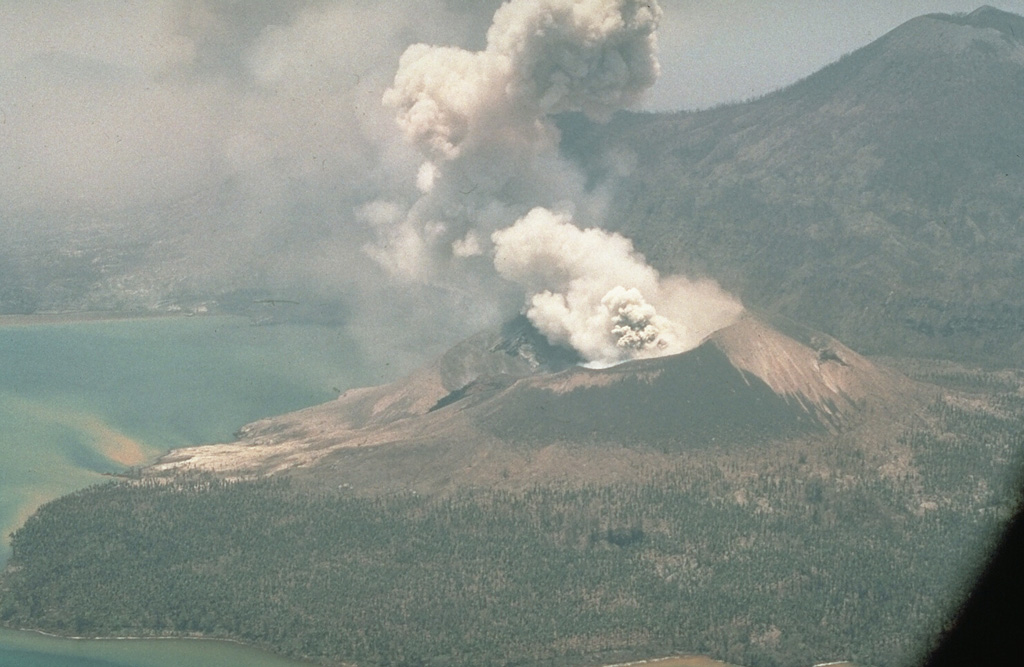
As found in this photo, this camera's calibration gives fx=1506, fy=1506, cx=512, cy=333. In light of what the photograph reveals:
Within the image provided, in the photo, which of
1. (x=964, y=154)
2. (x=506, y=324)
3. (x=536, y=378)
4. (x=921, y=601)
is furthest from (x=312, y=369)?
(x=921, y=601)

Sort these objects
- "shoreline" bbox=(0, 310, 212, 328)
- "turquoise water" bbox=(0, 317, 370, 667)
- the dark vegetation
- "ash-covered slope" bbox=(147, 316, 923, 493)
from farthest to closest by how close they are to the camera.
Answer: "shoreline" bbox=(0, 310, 212, 328) → "turquoise water" bbox=(0, 317, 370, 667) → "ash-covered slope" bbox=(147, 316, 923, 493) → the dark vegetation

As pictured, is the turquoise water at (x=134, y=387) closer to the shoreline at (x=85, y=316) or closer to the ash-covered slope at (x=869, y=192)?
the shoreline at (x=85, y=316)

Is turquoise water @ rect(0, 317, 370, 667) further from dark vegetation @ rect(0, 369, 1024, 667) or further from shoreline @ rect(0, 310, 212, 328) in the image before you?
dark vegetation @ rect(0, 369, 1024, 667)

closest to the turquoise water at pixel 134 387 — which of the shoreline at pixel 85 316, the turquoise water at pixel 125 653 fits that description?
the shoreline at pixel 85 316

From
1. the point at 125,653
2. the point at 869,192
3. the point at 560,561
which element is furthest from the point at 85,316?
the point at 560,561

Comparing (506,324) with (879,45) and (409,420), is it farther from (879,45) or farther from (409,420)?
(879,45)

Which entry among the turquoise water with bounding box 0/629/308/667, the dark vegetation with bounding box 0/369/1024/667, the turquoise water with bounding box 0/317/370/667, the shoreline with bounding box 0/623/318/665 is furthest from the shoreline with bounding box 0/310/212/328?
the turquoise water with bounding box 0/629/308/667

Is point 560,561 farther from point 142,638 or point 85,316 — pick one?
point 85,316
